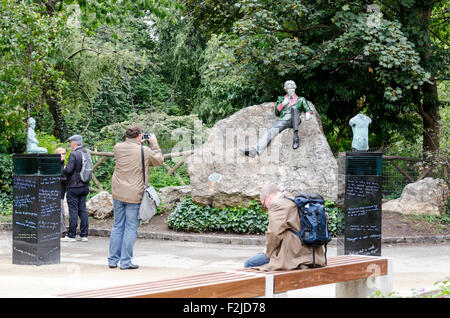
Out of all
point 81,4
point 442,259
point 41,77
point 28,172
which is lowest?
point 442,259

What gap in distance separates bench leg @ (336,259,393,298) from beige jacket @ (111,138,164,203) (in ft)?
10.3

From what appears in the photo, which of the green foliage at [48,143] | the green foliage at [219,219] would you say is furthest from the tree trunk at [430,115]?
the green foliage at [48,143]

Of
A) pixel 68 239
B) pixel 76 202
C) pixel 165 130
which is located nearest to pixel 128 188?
pixel 76 202

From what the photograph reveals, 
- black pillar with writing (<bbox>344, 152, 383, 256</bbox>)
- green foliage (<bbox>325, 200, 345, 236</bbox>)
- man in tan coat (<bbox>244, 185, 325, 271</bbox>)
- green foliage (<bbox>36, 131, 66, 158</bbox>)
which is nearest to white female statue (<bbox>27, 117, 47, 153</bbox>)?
black pillar with writing (<bbox>344, 152, 383, 256</bbox>)

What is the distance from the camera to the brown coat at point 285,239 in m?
5.31

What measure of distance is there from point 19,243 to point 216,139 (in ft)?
20.2

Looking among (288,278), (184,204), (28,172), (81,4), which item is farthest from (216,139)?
(288,278)

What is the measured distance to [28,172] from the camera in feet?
27.7

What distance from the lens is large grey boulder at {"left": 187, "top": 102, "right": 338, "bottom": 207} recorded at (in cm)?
1269

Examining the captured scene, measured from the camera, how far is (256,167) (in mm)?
12961

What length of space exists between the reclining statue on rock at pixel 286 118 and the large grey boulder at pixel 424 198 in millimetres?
3207

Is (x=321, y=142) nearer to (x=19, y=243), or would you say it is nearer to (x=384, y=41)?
(x=384, y=41)

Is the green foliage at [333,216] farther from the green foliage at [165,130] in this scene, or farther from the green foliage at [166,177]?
the green foliage at [165,130]

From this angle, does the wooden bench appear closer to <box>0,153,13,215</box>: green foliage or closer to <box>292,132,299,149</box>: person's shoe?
<box>292,132,299,149</box>: person's shoe
